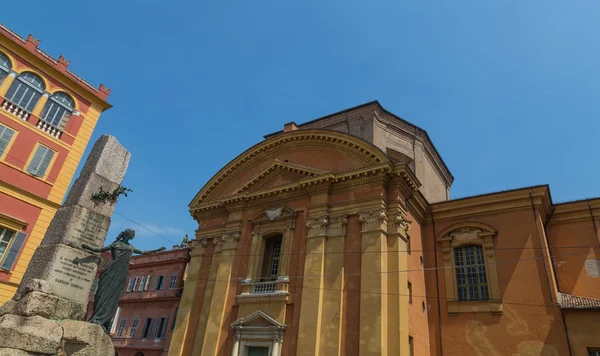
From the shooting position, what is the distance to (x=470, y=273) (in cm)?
1429

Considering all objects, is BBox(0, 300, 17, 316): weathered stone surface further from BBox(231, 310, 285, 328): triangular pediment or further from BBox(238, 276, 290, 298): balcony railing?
BBox(238, 276, 290, 298): balcony railing

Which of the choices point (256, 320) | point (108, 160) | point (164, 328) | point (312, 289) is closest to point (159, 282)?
point (164, 328)

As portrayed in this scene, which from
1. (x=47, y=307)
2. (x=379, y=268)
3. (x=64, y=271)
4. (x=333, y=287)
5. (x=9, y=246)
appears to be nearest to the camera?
(x=47, y=307)

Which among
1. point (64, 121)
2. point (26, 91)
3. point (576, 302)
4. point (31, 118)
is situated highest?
point (26, 91)

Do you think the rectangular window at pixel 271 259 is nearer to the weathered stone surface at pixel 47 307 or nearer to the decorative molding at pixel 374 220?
the decorative molding at pixel 374 220

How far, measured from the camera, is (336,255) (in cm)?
1381

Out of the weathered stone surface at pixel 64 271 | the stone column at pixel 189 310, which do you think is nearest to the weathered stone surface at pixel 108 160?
the weathered stone surface at pixel 64 271

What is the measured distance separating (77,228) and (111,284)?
1.19 meters

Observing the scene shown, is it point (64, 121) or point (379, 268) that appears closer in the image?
point (379, 268)

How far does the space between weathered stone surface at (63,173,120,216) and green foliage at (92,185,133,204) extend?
0.06 meters

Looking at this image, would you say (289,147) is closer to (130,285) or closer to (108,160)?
(108,160)

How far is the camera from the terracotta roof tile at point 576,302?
11.6m

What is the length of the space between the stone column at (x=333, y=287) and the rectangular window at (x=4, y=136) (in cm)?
1171

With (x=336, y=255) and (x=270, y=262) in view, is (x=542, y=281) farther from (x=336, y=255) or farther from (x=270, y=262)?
(x=270, y=262)
